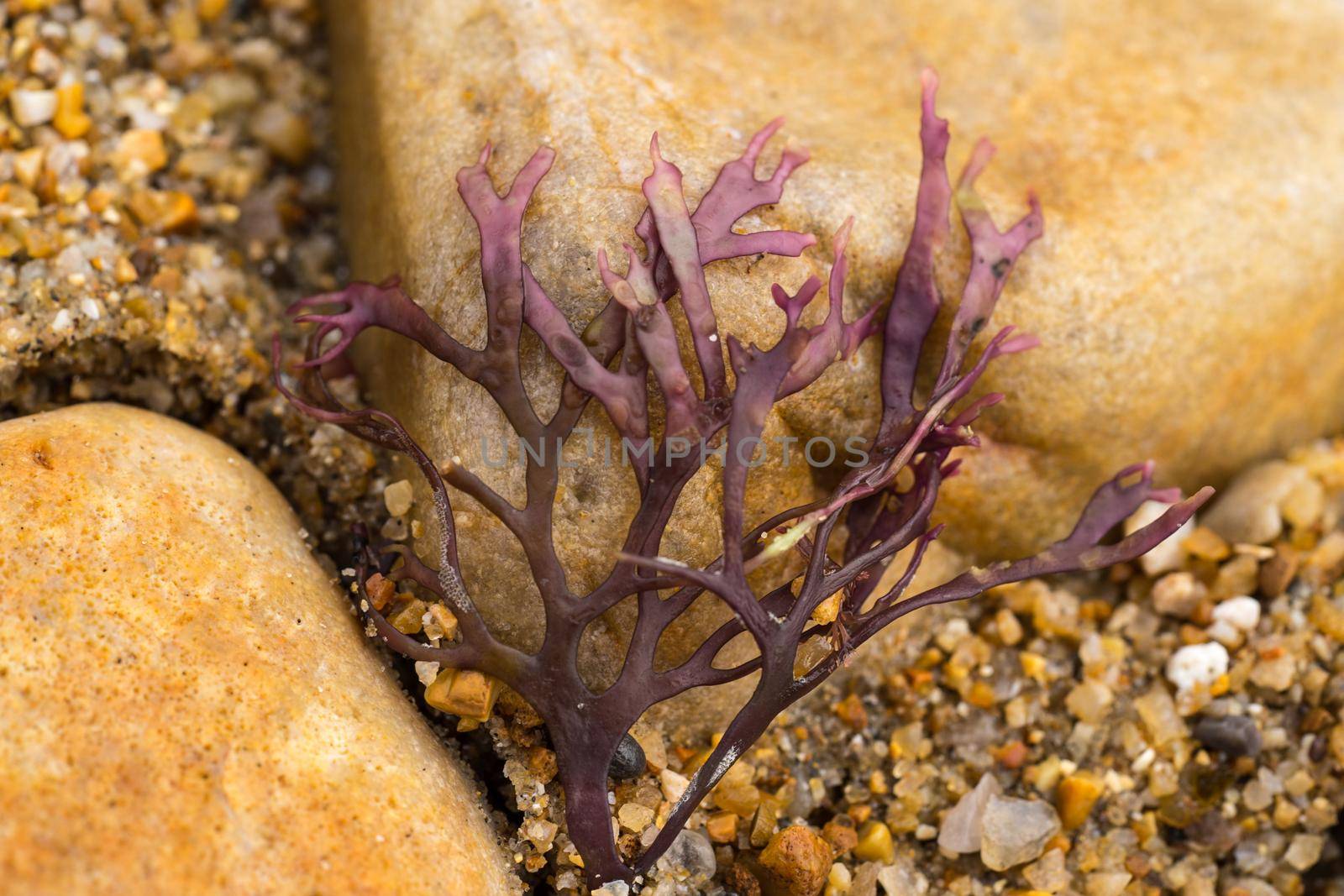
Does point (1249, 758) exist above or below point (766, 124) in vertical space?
below

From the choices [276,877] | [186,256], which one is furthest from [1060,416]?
[186,256]

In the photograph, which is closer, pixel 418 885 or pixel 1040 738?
pixel 418 885

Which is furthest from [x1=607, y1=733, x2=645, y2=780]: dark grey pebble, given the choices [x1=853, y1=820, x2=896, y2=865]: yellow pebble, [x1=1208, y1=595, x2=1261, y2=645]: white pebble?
[x1=1208, y1=595, x2=1261, y2=645]: white pebble

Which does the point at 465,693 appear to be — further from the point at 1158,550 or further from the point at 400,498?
Answer: the point at 1158,550

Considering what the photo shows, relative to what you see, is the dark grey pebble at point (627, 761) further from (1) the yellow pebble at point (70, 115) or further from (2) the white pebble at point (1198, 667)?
(1) the yellow pebble at point (70, 115)

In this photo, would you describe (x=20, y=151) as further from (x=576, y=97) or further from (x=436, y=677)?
(x=436, y=677)

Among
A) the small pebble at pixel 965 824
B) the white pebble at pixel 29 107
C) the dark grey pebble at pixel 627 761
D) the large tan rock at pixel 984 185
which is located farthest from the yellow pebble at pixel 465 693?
the white pebble at pixel 29 107

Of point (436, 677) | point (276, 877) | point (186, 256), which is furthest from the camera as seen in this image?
point (186, 256)

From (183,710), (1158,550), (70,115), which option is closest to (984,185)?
(1158,550)
